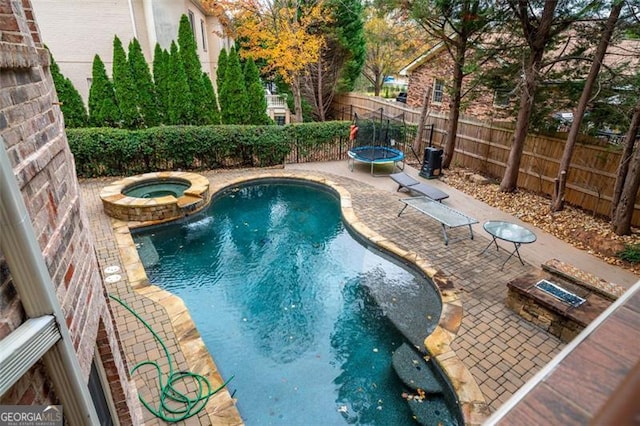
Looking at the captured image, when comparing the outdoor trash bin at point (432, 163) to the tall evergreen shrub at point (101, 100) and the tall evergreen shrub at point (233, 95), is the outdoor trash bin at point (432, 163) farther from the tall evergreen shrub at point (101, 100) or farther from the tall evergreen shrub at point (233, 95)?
the tall evergreen shrub at point (101, 100)

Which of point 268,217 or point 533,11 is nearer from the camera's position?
point 533,11

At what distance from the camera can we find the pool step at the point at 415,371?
4109mm

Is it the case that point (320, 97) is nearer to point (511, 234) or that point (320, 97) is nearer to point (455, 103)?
point (455, 103)

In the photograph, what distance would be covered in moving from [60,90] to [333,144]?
8.56 metres

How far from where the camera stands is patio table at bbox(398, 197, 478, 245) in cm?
700

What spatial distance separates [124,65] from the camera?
1118 cm

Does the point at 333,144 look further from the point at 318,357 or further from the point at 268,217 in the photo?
the point at 318,357

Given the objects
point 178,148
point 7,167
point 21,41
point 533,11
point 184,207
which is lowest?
point 184,207

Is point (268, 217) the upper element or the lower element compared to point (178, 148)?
lower

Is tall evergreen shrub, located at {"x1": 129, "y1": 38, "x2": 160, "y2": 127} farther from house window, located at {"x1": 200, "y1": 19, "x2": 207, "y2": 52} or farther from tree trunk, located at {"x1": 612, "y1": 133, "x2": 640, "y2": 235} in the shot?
tree trunk, located at {"x1": 612, "y1": 133, "x2": 640, "y2": 235}

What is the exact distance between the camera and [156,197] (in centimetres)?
881

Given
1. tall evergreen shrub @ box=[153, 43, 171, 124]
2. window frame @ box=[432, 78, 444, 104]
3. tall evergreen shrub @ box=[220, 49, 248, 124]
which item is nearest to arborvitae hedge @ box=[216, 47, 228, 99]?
tall evergreen shrub @ box=[220, 49, 248, 124]

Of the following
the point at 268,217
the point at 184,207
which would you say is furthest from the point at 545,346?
the point at 184,207

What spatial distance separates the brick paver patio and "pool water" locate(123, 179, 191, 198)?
0.92m
